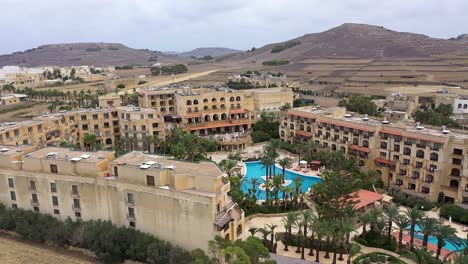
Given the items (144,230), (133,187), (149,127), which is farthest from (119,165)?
(149,127)

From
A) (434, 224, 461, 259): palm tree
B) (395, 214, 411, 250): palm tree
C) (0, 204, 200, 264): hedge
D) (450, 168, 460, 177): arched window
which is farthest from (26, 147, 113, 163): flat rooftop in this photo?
(450, 168, 460, 177): arched window

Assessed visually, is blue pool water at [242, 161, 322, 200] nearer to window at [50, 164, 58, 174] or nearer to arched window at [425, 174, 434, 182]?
arched window at [425, 174, 434, 182]

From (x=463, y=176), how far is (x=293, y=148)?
29.3m

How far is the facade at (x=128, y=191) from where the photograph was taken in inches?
1368

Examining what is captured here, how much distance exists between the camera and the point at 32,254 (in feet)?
130

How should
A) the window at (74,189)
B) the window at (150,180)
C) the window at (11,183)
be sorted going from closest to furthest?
the window at (150,180)
the window at (74,189)
the window at (11,183)

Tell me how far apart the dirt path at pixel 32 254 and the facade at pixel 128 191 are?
3804mm

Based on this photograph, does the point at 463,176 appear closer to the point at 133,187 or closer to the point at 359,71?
the point at 133,187

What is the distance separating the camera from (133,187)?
36.8 metres

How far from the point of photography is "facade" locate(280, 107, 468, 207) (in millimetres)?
50812

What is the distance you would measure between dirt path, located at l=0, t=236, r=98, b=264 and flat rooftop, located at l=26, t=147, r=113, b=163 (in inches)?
383

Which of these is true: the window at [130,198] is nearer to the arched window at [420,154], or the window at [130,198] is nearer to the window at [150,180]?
the window at [150,180]

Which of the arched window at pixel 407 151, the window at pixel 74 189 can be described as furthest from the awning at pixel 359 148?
the window at pixel 74 189

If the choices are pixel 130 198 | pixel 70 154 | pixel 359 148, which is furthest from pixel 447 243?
pixel 70 154
